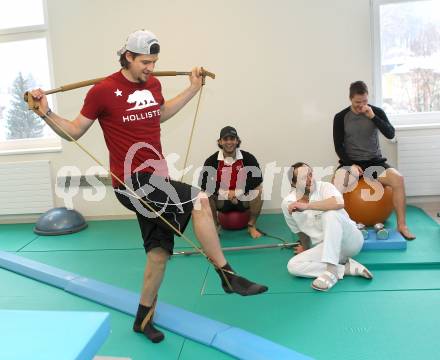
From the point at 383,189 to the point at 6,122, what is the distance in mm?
4228

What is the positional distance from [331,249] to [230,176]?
1559mm

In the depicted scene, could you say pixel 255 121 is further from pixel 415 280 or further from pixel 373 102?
pixel 415 280

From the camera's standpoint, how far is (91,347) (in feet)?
5.23

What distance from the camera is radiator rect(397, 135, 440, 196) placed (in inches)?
191

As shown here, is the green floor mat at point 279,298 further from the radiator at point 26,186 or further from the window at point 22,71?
the window at point 22,71

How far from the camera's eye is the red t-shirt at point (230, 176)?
4570mm

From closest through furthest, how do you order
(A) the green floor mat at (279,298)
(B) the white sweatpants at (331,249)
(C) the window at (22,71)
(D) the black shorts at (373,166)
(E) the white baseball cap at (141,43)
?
(E) the white baseball cap at (141,43), (A) the green floor mat at (279,298), (B) the white sweatpants at (331,249), (D) the black shorts at (373,166), (C) the window at (22,71)

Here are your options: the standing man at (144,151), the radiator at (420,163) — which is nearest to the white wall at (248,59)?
the radiator at (420,163)

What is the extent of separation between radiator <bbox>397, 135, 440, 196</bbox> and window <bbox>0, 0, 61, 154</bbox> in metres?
3.68

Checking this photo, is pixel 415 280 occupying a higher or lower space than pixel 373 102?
lower

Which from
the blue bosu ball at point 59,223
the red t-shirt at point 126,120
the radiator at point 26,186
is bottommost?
the blue bosu ball at point 59,223

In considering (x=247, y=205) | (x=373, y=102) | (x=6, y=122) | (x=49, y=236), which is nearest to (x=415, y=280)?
(x=247, y=205)

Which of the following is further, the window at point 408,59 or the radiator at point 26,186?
the radiator at point 26,186

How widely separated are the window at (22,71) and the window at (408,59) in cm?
355
